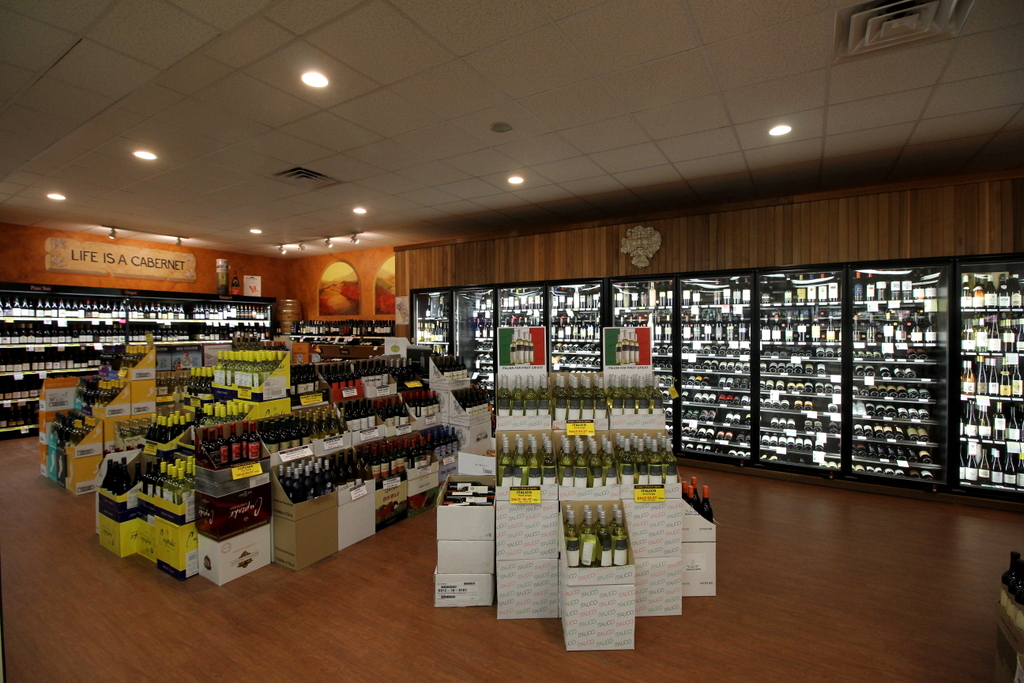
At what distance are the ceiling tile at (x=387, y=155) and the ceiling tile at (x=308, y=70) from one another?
34.1 inches

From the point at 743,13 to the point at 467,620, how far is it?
3660 mm

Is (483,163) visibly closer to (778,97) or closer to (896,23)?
(778,97)

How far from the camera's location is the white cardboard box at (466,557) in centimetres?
311

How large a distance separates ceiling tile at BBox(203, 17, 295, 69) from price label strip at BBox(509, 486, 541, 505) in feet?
9.38

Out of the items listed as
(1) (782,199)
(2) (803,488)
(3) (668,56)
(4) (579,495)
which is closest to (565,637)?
(4) (579,495)

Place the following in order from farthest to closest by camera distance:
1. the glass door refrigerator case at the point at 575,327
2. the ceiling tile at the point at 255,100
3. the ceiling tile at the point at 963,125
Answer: the glass door refrigerator case at the point at 575,327 < the ceiling tile at the point at 963,125 < the ceiling tile at the point at 255,100

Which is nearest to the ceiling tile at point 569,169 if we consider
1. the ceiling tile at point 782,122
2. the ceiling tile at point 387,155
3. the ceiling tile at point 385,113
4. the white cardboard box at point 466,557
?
the ceiling tile at point 387,155

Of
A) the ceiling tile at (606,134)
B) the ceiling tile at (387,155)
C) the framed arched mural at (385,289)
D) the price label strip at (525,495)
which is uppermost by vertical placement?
the ceiling tile at (387,155)

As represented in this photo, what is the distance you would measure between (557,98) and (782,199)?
11.3ft

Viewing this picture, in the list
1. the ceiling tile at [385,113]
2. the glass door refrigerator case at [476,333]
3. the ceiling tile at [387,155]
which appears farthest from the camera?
the glass door refrigerator case at [476,333]

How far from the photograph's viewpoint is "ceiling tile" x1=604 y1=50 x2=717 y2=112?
3.03m

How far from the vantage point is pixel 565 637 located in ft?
8.81

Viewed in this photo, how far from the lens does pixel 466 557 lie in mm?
3117

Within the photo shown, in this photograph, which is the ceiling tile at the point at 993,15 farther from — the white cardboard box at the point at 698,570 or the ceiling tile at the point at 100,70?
the ceiling tile at the point at 100,70
